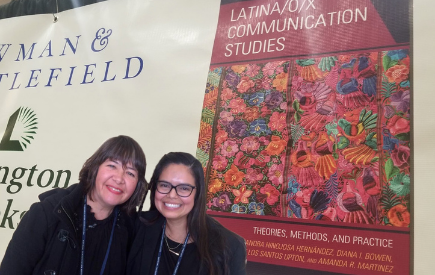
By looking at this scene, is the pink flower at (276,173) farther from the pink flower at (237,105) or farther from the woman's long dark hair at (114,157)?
the woman's long dark hair at (114,157)

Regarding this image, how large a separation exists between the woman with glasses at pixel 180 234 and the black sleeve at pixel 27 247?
271 millimetres


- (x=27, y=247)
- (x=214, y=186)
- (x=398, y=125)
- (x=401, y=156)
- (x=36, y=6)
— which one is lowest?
(x=27, y=247)

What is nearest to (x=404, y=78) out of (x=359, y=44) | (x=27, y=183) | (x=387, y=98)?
(x=387, y=98)

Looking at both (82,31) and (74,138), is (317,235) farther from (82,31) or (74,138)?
(82,31)

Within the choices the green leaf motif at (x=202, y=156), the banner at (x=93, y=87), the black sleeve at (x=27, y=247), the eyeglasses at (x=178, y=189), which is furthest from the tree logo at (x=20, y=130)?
the eyeglasses at (x=178, y=189)

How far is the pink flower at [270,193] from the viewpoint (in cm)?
142

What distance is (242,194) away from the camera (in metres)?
1.49

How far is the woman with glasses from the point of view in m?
1.14

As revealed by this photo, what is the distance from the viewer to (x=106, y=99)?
188 centimetres

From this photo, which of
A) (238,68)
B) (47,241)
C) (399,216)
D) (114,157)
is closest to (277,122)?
(238,68)

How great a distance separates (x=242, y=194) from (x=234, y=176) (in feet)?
0.26

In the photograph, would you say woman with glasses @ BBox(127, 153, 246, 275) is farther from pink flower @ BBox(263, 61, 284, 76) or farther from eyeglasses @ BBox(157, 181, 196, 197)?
pink flower @ BBox(263, 61, 284, 76)

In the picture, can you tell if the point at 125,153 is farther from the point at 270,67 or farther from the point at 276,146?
the point at 270,67

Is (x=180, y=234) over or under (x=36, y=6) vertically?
under
